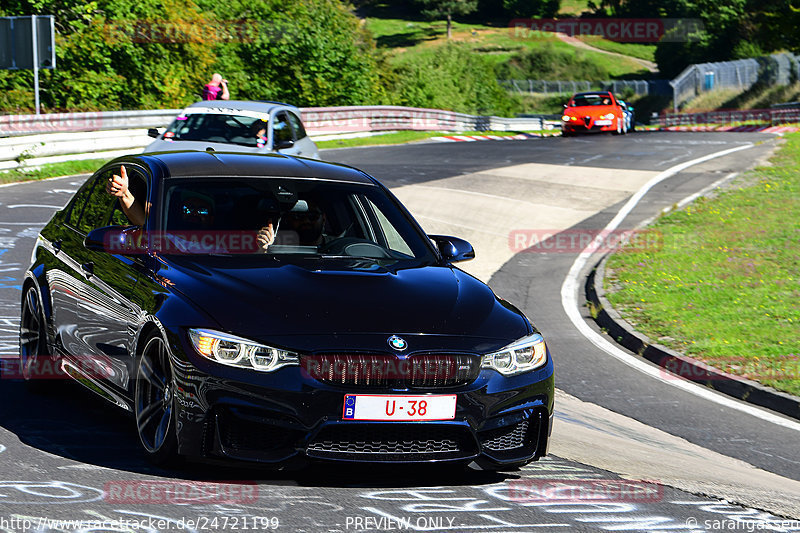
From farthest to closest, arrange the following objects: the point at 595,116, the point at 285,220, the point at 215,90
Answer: the point at 595,116 < the point at 215,90 < the point at 285,220

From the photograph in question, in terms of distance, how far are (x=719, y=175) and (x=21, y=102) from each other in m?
16.4

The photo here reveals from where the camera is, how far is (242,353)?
18.1 ft

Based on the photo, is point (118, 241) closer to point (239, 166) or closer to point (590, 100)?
point (239, 166)

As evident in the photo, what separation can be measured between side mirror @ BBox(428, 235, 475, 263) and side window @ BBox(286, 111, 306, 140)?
12.3 m

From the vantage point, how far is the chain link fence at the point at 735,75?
2653 inches

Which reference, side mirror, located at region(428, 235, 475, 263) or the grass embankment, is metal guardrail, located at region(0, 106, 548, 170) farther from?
side mirror, located at region(428, 235, 475, 263)

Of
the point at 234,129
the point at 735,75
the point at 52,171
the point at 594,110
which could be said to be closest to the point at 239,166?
the point at 234,129

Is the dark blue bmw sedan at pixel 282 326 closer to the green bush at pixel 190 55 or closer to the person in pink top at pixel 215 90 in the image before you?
the person in pink top at pixel 215 90

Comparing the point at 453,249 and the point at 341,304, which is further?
the point at 453,249

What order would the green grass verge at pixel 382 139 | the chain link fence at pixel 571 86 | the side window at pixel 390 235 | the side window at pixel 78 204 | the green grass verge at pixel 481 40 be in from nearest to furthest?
1. the side window at pixel 390 235
2. the side window at pixel 78 204
3. the green grass verge at pixel 382 139
4. the chain link fence at pixel 571 86
5. the green grass verge at pixel 481 40

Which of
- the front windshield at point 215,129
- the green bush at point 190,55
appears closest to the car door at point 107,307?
the front windshield at point 215,129

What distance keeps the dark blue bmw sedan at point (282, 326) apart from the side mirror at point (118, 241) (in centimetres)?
1

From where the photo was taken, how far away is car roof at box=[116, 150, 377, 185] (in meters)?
7.04

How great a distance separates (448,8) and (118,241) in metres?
137
